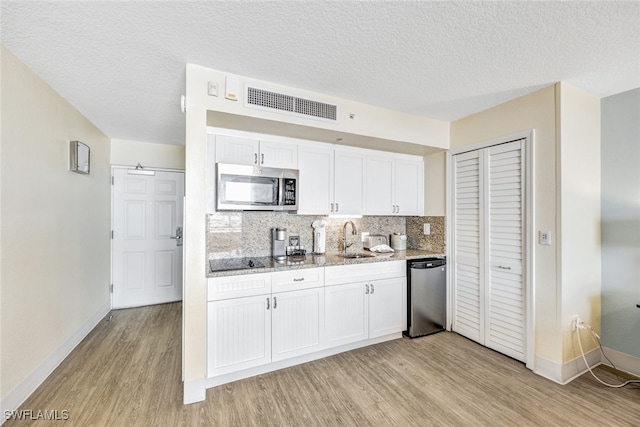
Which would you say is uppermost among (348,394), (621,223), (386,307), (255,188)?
(255,188)

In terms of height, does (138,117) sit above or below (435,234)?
above

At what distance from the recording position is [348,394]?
2172 mm

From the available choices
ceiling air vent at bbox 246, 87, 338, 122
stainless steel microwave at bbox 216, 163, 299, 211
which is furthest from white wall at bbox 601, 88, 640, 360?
stainless steel microwave at bbox 216, 163, 299, 211

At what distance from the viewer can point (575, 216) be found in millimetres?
2449

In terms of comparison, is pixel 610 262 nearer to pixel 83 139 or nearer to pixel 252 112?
pixel 252 112

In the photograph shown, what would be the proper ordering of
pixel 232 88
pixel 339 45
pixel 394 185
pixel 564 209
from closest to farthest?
1. pixel 339 45
2. pixel 232 88
3. pixel 564 209
4. pixel 394 185

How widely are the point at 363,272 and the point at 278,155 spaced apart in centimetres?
148

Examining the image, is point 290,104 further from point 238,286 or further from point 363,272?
point 363,272

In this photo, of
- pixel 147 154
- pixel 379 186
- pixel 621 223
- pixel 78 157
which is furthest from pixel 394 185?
pixel 147 154

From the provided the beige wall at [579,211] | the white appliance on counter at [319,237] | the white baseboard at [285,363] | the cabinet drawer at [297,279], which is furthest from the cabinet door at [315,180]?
the beige wall at [579,211]

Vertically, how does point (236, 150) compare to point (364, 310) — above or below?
above

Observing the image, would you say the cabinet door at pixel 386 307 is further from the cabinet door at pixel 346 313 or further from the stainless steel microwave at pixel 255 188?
the stainless steel microwave at pixel 255 188

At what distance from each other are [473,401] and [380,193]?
7.12 ft

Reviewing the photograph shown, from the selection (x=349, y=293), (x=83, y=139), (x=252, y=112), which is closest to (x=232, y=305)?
(x=349, y=293)
